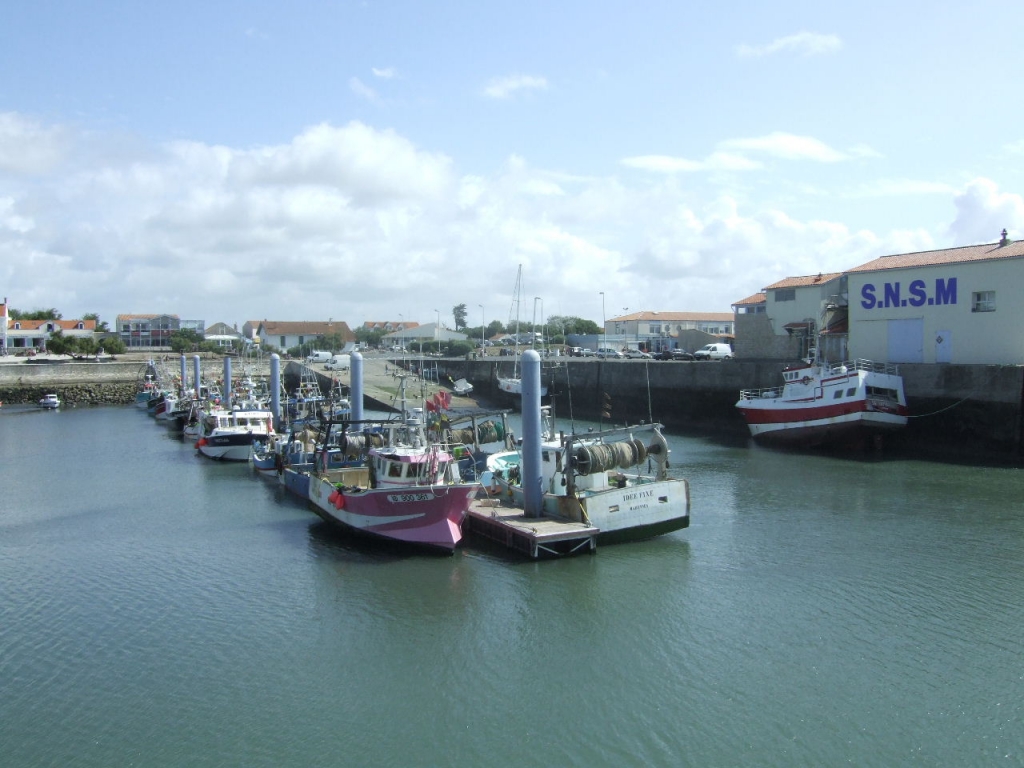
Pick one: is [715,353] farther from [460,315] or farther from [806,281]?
[460,315]

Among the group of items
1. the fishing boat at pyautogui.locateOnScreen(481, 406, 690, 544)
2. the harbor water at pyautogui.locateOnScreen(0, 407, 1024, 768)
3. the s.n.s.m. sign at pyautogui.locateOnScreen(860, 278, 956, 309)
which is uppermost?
the s.n.s.m. sign at pyautogui.locateOnScreen(860, 278, 956, 309)

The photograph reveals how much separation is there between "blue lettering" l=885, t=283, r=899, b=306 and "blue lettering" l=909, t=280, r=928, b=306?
29.8 inches

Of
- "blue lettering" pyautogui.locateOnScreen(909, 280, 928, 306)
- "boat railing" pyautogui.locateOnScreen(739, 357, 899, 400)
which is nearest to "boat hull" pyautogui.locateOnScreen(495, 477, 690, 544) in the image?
"boat railing" pyautogui.locateOnScreen(739, 357, 899, 400)

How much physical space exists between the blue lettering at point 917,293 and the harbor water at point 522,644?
593 inches

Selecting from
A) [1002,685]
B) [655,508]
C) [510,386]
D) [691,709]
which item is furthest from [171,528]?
[510,386]

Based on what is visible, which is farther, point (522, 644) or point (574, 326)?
point (574, 326)

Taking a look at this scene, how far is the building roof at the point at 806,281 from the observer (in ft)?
164

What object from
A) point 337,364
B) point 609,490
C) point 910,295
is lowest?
point 609,490

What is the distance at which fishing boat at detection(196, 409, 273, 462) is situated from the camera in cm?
3759

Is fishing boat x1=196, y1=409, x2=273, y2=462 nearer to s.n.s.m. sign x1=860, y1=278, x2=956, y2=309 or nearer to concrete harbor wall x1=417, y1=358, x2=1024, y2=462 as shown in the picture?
concrete harbor wall x1=417, y1=358, x2=1024, y2=462

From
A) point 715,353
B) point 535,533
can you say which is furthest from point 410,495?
point 715,353

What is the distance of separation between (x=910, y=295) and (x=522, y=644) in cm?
3048

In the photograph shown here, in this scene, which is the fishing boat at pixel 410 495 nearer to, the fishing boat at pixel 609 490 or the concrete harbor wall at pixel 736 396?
the fishing boat at pixel 609 490

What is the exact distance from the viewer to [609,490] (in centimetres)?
1991
